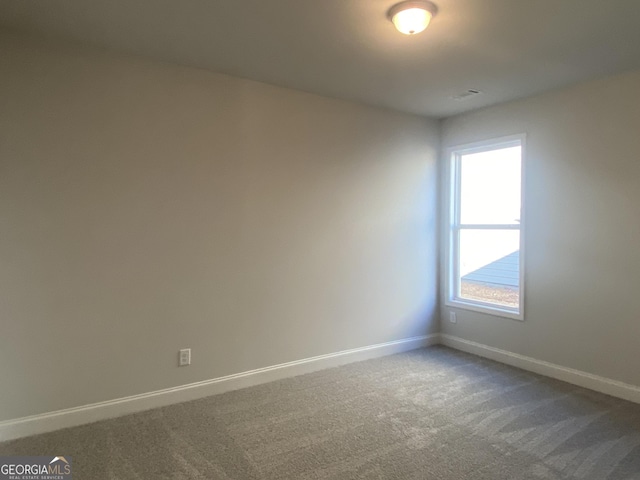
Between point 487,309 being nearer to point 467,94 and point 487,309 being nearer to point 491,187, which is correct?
point 491,187

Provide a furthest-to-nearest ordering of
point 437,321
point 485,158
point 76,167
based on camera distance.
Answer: point 437,321 → point 485,158 → point 76,167

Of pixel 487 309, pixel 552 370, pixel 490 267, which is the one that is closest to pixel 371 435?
pixel 552 370

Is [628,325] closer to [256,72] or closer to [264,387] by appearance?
[264,387]

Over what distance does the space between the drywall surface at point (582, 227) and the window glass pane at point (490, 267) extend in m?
0.19

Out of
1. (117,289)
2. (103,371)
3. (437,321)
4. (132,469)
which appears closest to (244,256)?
(117,289)

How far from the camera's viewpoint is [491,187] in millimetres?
4359

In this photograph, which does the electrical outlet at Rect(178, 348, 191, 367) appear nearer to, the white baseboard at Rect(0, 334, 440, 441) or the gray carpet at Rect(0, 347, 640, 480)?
the white baseboard at Rect(0, 334, 440, 441)

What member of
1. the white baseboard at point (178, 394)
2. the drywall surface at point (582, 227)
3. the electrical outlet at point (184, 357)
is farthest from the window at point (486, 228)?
the electrical outlet at point (184, 357)

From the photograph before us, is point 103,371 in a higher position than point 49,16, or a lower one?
lower

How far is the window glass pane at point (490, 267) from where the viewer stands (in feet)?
13.6

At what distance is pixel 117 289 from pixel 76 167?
86 cm

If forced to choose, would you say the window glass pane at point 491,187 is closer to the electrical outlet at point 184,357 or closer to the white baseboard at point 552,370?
the white baseboard at point 552,370

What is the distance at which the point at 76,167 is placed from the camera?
2.81m

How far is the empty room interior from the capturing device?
8.16 feet
